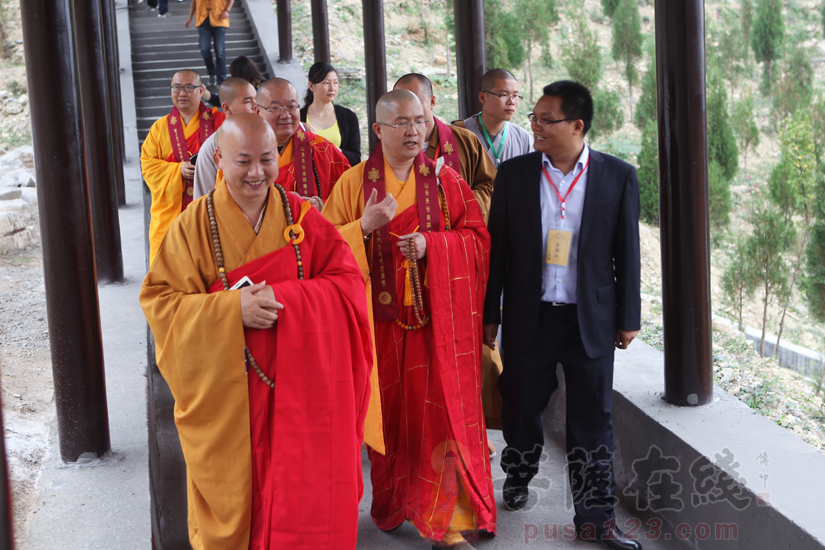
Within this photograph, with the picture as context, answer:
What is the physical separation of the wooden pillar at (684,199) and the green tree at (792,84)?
43.0ft

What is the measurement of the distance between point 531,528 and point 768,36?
15.5 meters

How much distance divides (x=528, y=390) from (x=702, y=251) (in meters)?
1.05

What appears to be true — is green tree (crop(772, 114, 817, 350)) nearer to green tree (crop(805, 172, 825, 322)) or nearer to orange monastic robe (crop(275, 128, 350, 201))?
green tree (crop(805, 172, 825, 322))

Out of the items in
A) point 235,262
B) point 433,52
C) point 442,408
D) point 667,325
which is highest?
point 433,52

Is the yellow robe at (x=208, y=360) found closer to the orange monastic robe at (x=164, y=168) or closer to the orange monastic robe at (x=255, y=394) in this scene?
the orange monastic robe at (x=255, y=394)

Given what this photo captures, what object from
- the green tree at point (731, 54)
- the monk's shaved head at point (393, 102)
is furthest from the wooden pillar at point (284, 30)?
the green tree at point (731, 54)

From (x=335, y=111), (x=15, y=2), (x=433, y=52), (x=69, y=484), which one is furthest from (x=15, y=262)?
(x=15, y=2)

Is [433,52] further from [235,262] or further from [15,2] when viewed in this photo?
[235,262]

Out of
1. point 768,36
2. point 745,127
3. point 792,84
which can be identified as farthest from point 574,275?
point 768,36

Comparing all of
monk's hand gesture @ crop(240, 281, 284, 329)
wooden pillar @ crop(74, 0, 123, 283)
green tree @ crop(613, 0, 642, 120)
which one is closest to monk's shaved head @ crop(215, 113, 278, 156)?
monk's hand gesture @ crop(240, 281, 284, 329)

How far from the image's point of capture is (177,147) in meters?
4.79

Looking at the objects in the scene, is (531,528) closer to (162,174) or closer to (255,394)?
(255,394)

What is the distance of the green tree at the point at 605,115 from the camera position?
15526 mm

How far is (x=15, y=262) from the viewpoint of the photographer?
9.02 meters
